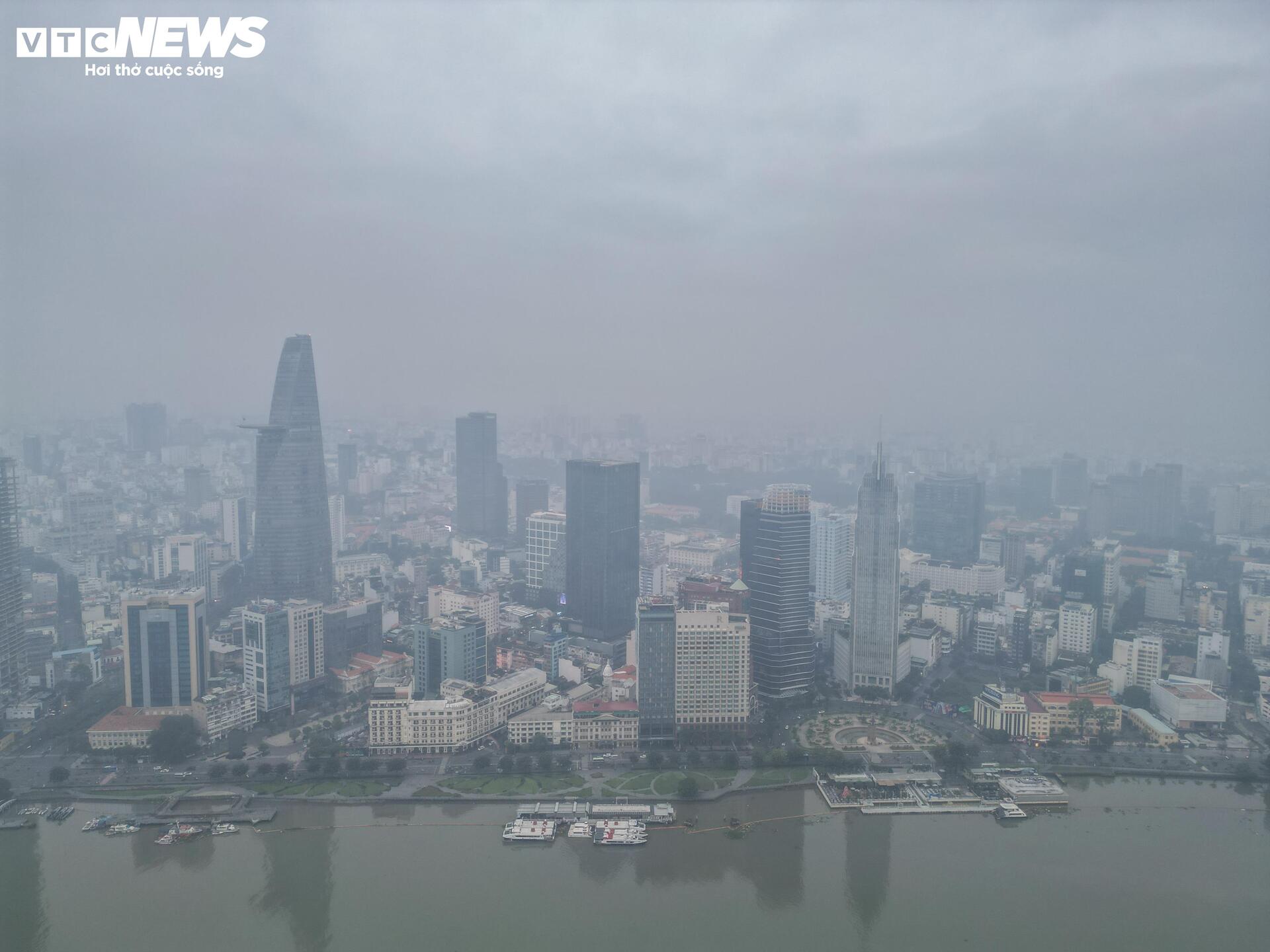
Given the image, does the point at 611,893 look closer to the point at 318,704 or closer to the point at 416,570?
the point at 318,704

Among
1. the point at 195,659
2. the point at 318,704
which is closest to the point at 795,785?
the point at 318,704

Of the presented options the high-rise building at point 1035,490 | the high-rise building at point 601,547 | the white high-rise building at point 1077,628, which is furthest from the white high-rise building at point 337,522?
the high-rise building at point 1035,490

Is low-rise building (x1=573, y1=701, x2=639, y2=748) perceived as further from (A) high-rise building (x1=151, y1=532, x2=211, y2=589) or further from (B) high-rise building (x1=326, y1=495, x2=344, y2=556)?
(B) high-rise building (x1=326, y1=495, x2=344, y2=556)

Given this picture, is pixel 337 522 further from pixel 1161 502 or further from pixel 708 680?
pixel 1161 502

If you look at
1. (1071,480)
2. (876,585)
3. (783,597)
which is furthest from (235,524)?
(1071,480)

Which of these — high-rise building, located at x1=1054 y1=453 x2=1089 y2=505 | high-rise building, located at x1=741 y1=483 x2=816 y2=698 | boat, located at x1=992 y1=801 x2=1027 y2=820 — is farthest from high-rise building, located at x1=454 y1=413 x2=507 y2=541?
boat, located at x1=992 y1=801 x2=1027 y2=820
